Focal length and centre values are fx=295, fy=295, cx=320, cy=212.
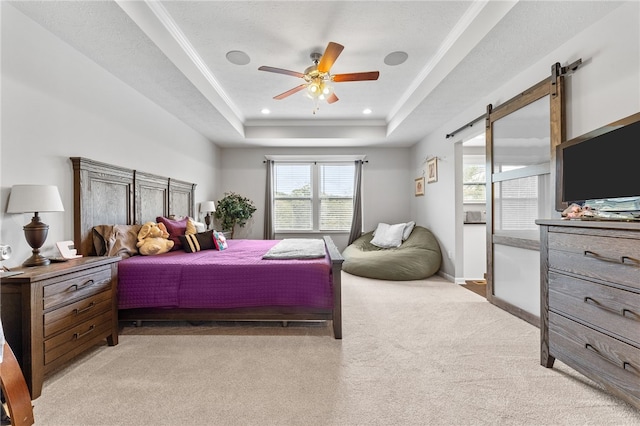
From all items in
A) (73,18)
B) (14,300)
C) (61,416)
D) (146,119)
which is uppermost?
(73,18)

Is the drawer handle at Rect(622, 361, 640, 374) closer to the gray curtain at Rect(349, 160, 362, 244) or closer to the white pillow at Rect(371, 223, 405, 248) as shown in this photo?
the white pillow at Rect(371, 223, 405, 248)

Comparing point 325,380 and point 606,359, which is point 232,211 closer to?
point 325,380

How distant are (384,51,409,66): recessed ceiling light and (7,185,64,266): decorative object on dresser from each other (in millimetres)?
3130

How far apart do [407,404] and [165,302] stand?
2.02 metres

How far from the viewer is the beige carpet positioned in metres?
1.52

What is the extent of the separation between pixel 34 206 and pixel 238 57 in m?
2.21

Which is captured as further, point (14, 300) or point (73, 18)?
point (73, 18)

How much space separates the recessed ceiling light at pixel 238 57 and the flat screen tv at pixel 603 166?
9.62 ft

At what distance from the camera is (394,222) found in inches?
245

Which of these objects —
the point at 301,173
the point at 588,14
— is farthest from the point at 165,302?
the point at 301,173

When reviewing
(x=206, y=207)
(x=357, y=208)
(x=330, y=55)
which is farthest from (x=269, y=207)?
(x=330, y=55)

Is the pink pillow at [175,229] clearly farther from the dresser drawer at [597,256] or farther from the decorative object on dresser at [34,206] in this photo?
the dresser drawer at [597,256]

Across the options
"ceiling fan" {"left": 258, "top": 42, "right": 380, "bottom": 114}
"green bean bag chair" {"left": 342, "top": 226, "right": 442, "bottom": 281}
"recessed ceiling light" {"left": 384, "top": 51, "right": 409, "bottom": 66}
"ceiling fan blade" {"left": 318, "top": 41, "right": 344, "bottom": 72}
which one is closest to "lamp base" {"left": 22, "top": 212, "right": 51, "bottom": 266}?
"ceiling fan" {"left": 258, "top": 42, "right": 380, "bottom": 114}

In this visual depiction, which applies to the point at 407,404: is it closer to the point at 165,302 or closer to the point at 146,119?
the point at 165,302
